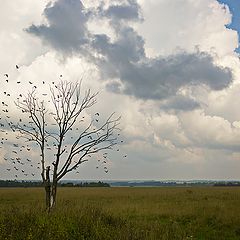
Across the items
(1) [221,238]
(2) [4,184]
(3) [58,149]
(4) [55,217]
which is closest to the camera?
(4) [55,217]

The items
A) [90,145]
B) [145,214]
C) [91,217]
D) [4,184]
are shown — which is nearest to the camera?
[91,217]

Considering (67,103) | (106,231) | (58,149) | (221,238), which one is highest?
(67,103)

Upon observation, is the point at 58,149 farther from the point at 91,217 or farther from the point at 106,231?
the point at 106,231

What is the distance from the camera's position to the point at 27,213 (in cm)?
1188

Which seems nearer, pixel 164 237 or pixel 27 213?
pixel 164 237

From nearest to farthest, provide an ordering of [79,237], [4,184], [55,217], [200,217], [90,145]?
1. [79,237]
2. [55,217]
3. [90,145]
4. [200,217]
5. [4,184]

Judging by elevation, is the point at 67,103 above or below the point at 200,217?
above

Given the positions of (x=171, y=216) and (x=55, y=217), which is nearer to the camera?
(x=55, y=217)

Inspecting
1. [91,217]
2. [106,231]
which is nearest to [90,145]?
[91,217]

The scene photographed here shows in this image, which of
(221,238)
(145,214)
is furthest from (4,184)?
(221,238)

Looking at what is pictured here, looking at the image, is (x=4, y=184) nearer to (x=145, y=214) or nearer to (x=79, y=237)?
(x=145, y=214)

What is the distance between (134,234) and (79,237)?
1.32 meters

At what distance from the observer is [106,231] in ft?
34.5

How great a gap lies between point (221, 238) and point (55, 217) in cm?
→ 795
